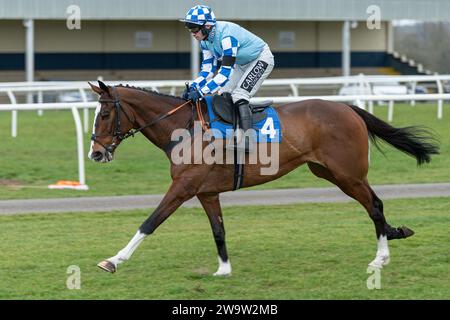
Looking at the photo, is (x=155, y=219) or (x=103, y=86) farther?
(x=103, y=86)

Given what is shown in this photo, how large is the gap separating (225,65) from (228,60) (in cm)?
5

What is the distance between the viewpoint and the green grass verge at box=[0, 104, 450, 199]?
12500mm

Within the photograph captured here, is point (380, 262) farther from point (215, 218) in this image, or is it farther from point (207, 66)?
point (207, 66)

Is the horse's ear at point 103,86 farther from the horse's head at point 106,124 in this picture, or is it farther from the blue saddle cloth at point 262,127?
the blue saddle cloth at point 262,127

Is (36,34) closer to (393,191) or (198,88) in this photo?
(393,191)

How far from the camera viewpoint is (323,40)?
42719mm

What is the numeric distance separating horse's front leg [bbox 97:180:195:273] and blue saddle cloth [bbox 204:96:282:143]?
532 mm

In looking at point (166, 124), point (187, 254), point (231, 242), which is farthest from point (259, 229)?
point (166, 124)

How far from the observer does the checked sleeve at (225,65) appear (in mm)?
7246

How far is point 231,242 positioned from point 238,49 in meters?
2.00

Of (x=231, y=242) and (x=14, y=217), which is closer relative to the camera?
(x=231, y=242)

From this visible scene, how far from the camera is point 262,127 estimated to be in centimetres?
748

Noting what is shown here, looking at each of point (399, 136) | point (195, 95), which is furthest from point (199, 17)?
point (399, 136)

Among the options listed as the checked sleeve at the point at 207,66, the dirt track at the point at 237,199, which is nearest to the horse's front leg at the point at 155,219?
the checked sleeve at the point at 207,66
